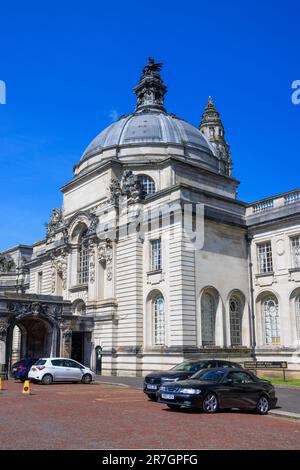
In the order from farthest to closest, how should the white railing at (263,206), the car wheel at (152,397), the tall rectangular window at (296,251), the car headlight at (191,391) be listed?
the white railing at (263,206), the tall rectangular window at (296,251), the car wheel at (152,397), the car headlight at (191,391)

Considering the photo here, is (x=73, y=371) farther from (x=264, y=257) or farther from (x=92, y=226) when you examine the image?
(x=264, y=257)

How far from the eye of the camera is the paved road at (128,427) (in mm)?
10039

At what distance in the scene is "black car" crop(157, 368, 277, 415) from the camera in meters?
14.9

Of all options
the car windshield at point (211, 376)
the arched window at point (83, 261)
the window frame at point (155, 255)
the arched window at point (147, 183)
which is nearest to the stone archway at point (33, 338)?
the arched window at point (83, 261)

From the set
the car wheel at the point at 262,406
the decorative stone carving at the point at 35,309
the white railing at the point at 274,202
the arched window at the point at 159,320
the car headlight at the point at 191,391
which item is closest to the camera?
the car headlight at the point at 191,391

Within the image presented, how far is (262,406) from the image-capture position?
51.9ft

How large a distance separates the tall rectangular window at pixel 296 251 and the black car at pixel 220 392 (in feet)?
59.6

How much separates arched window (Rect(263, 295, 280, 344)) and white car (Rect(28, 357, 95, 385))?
13674mm

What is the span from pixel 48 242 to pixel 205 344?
2163 cm

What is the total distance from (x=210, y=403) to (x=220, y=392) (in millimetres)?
486

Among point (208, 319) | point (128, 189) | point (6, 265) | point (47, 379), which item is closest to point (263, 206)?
point (208, 319)

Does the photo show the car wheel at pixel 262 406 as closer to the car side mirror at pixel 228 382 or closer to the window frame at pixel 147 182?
the car side mirror at pixel 228 382

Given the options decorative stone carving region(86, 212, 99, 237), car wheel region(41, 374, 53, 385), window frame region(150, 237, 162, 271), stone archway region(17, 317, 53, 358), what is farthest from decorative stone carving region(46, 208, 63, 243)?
car wheel region(41, 374, 53, 385)
